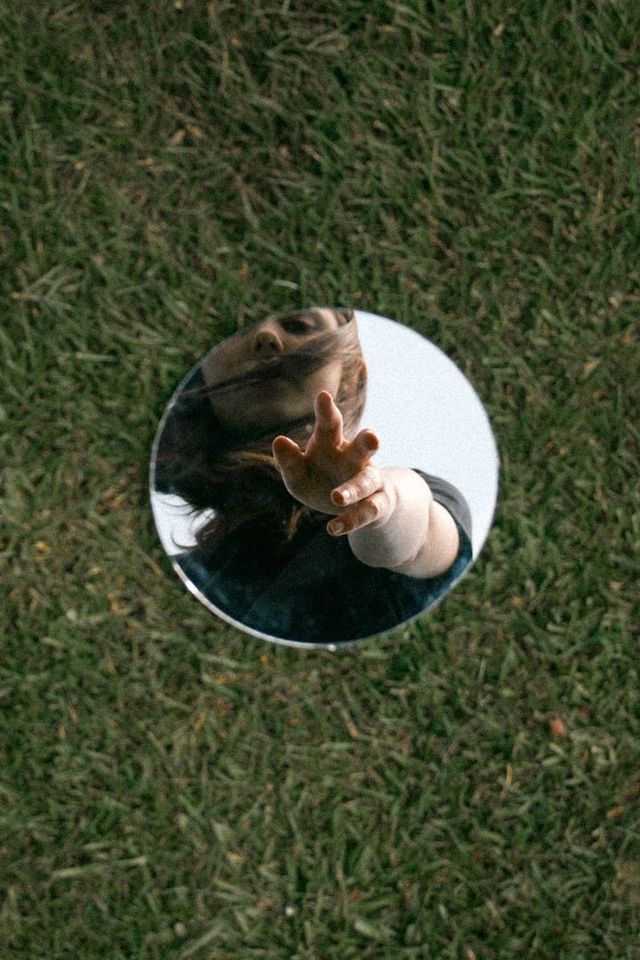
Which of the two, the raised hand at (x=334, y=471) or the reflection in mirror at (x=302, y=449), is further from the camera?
the reflection in mirror at (x=302, y=449)

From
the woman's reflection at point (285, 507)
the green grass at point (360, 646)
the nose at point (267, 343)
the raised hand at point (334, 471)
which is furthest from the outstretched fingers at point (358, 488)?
the green grass at point (360, 646)

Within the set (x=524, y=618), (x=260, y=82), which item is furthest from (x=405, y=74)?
(x=524, y=618)

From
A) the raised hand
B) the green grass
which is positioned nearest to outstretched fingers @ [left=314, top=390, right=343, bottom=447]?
the raised hand

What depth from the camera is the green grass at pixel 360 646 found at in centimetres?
211

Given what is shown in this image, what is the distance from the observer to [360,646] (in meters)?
2.12

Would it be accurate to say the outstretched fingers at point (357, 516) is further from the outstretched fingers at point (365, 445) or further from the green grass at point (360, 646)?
the green grass at point (360, 646)

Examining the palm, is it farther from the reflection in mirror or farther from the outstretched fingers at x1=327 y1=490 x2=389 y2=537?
the reflection in mirror

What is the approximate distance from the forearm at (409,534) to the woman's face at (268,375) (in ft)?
0.81

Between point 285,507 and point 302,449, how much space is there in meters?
0.14

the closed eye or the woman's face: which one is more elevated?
the closed eye

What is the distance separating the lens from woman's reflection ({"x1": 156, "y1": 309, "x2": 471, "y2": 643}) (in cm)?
193

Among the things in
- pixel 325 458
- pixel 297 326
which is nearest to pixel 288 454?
pixel 325 458

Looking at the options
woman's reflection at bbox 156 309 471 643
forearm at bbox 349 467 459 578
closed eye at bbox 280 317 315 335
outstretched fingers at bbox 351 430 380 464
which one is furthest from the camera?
closed eye at bbox 280 317 315 335

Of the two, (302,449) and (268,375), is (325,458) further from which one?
(268,375)
